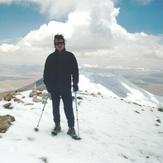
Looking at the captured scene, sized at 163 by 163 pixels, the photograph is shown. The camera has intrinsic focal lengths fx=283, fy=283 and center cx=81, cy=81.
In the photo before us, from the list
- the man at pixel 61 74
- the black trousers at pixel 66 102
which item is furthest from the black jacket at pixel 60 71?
the black trousers at pixel 66 102

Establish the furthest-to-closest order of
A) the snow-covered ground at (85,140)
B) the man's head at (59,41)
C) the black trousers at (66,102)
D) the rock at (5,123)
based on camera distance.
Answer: the black trousers at (66,102), the rock at (5,123), the man's head at (59,41), the snow-covered ground at (85,140)

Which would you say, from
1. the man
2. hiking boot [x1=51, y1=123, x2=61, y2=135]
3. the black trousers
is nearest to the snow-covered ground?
hiking boot [x1=51, y1=123, x2=61, y2=135]

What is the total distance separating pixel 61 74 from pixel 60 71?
0.40 ft

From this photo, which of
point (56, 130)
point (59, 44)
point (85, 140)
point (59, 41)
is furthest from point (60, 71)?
point (85, 140)

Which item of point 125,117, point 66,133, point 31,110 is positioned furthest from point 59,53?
point 125,117

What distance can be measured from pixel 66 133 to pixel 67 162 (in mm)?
2796

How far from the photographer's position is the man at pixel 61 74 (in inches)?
419

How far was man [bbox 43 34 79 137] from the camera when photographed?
34.9 ft

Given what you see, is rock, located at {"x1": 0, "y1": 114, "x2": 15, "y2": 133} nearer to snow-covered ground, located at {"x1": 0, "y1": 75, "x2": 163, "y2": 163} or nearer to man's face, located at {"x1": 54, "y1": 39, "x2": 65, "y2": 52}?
snow-covered ground, located at {"x1": 0, "y1": 75, "x2": 163, "y2": 163}

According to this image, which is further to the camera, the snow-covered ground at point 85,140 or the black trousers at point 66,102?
the black trousers at point 66,102

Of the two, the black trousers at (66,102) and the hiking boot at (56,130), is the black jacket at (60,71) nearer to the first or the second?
the black trousers at (66,102)

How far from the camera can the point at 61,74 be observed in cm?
1073

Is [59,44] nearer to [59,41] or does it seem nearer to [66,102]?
[59,41]

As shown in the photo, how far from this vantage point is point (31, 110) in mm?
14672
